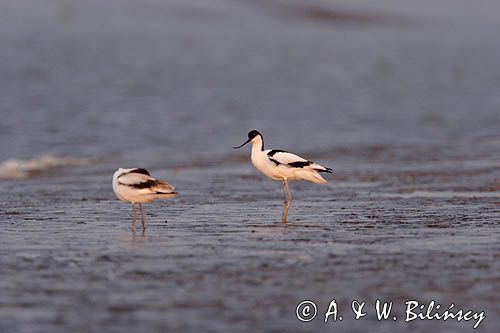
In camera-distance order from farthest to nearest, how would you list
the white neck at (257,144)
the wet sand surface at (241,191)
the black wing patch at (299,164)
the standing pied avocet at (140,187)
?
the white neck at (257,144), the black wing patch at (299,164), the standing pied avocet at (140,187), the wet sand surface at (241,191)

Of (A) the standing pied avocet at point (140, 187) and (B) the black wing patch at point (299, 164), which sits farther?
(B) the black wing patch at point (299, 164)

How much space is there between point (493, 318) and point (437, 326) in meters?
0.40

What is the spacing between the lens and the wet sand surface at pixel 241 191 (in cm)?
935

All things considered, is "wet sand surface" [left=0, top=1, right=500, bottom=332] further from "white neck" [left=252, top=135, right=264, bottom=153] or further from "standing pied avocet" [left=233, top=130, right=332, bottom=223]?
"white neck" [left=252, top=135, right=264, bottom=153]

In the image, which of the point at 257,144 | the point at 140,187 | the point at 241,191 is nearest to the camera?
the point at 140,187

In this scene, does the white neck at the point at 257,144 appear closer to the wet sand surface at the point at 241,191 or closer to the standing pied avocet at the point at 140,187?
the wet sand surface at the point at 241,191

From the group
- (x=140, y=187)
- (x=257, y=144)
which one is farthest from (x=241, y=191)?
(x=140, y=187)

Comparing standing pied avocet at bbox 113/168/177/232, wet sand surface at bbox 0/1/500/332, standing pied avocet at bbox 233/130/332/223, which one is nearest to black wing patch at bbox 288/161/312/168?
standing pied avocet at bbox 233/130/332/223

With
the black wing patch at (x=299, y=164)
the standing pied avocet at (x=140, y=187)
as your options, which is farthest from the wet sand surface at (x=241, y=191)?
the black wing patch at (x=299, y=164)

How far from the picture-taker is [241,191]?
55.1ft

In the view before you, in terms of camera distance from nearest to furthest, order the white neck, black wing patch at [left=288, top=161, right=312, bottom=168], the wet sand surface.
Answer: the wet sand surface < black wing patch at [left=288, top=161, right=312, bottom=168] < the white neck

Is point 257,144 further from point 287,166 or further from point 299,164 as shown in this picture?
point 299,164

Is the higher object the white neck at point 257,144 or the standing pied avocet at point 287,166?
the white neck at point 257,144

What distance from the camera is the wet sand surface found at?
9.35 meters
